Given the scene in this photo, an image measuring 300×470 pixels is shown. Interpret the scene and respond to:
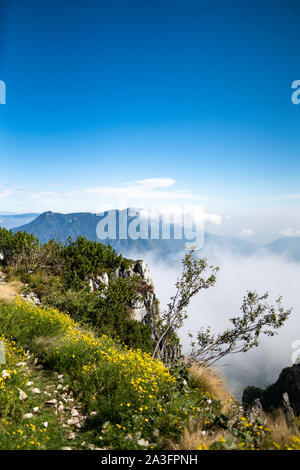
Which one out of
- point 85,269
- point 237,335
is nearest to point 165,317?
point 237,335

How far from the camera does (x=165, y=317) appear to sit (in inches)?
508

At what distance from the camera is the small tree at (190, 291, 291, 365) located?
1144 cm

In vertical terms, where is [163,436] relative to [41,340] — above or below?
below

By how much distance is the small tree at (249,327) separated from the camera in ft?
Result: 37.5

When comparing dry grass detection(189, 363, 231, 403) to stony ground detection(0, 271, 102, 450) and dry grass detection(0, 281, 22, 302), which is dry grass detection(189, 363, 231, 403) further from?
dry grass detection(0, 281, 22, 302)

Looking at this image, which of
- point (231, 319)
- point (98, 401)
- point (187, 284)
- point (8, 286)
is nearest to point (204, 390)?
point (98, 401)

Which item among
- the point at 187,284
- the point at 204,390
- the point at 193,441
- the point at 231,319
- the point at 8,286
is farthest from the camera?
the point at 187,284

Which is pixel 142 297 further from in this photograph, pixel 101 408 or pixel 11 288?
pixel 101 408

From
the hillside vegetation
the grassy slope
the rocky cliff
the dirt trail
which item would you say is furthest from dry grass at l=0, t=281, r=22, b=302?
the rocky cliff

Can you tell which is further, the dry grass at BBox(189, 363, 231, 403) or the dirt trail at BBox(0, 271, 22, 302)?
the dirt trail at BBox(0, 271, 22, 302)

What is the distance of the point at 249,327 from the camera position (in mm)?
11891

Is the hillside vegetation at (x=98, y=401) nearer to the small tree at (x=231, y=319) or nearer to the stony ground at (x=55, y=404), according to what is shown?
the stony ground at (x=55, y=404)
